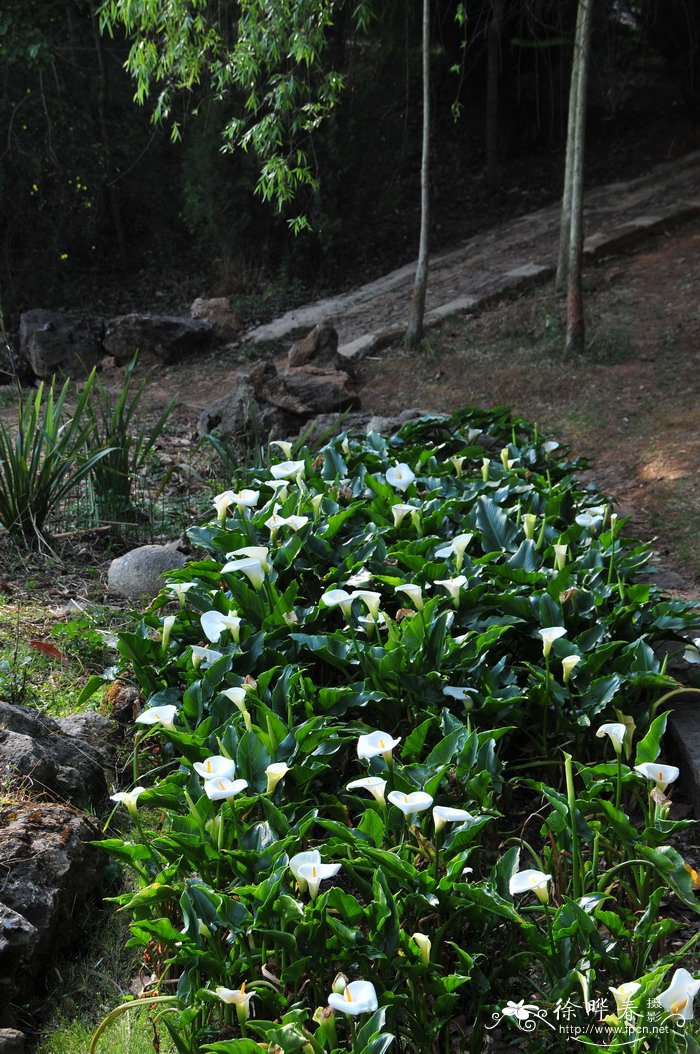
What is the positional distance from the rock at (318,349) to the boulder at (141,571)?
3.58 meters

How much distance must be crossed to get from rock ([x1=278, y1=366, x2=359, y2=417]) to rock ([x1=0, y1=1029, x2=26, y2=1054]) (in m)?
4.69

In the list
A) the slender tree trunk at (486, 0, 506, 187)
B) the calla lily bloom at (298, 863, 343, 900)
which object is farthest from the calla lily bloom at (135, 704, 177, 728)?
the slender tree trunk at (486, 0, 506, 187)

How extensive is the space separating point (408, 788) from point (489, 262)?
26.4 feet

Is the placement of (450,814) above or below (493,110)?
below

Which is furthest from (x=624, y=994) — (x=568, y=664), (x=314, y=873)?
(x=568, y=664)

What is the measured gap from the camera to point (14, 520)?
417 cm

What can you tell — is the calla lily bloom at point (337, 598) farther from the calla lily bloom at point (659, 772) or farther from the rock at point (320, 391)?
the rock at point (320, 391)

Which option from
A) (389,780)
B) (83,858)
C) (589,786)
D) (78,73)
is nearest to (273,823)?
(389,780)

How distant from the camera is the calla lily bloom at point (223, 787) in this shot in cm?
188

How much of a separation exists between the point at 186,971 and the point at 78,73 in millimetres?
11059

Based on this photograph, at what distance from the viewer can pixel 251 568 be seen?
2.80 metres

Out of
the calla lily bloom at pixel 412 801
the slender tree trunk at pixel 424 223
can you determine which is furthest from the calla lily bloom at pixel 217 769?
the slender tree trunk at pixel 424 223

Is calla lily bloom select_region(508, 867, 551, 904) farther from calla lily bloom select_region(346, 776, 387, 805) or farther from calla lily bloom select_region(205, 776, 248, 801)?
calla lily bloom select_region(205, 776, 248, 801)

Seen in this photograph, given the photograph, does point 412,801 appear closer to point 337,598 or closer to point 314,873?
point 314,873
